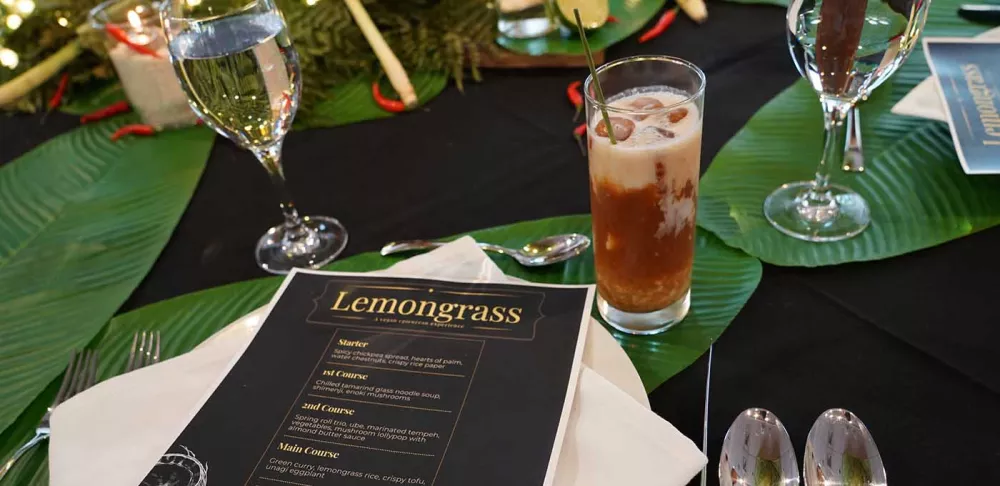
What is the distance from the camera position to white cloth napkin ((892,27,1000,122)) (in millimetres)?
779

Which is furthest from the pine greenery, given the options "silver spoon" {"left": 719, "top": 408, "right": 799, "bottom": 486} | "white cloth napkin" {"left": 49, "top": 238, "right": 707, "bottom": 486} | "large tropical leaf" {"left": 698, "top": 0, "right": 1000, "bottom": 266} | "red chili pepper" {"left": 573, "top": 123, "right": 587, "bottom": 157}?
"silver spoon" {"left": 719, "top": 408, "right": 799, "bottom": 486}

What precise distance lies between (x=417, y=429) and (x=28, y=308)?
0.50 meters

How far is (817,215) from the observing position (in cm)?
73

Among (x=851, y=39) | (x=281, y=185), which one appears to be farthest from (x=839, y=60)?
(x=281, y=185)

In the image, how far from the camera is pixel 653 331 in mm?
621

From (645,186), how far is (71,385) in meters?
0.52

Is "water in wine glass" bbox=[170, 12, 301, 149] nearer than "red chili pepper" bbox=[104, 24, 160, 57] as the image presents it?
Yes

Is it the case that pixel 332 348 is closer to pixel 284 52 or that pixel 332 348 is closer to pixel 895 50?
pixel 284 52

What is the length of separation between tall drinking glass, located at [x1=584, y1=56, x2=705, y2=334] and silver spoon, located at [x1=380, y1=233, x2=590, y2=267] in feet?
0.26

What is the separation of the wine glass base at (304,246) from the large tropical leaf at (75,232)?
13 centimetres

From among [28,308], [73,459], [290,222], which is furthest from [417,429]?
[28,308]

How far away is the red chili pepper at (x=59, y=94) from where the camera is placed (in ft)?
3.98

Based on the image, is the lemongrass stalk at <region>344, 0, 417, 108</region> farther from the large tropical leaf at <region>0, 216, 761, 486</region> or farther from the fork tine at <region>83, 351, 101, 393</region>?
the fork tine at <region>83, 351, 101, 393</region>

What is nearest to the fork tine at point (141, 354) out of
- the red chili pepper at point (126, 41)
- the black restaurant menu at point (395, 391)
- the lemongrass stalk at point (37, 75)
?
the black restaurant menu at point (395, 391)
